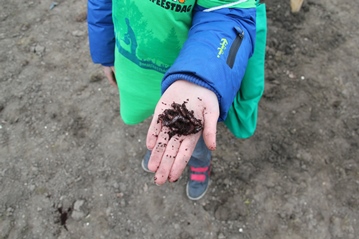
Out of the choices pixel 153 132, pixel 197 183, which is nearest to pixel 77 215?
pixel 197 183

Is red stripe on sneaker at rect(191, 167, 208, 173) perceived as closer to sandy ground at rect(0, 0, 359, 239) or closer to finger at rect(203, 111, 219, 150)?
sandy ground at rect(0, 0, 359, 239)

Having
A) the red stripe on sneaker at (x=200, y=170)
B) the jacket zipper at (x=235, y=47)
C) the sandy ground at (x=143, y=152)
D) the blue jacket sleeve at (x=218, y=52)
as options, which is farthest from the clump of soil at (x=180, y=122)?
the sandy ground at (x=143, y=152)

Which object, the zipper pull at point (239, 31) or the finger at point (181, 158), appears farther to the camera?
the zipper pull at point (239, 31)

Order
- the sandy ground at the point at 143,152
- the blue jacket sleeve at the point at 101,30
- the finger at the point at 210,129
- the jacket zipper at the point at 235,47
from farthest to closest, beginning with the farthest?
the sandy ground at the point at 143,152 → the blue jacket sleeve at the point at 101,30 → the jacket zipper at the point at 235,47 → the finger at the point at 210,129

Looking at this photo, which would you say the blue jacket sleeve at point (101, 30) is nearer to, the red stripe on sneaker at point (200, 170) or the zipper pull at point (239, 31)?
the zipper pull at point (239, 31)

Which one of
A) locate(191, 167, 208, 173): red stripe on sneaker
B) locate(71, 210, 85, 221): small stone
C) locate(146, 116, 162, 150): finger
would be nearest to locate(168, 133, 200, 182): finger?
locate(146, 116, 162, 150): finger

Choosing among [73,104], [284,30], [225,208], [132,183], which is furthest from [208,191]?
[284,30]

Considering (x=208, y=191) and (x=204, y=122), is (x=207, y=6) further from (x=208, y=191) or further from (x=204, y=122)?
(x=208, y=191)

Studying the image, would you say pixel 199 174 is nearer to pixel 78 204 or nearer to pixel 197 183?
pixel 197 183

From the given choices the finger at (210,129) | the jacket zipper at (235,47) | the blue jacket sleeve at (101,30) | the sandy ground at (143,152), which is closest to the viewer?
the finger at (210,129)
